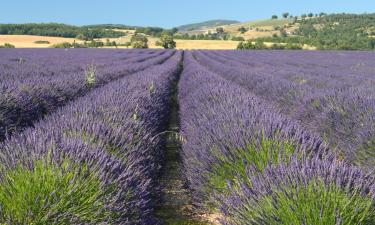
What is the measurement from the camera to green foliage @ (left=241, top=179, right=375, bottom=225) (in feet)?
6.67

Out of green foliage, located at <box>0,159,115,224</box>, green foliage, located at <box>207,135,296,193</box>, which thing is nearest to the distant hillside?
green foliage, located at <box>207,135,296,193</box>

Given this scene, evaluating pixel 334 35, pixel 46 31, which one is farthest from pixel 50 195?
pixel 46 31

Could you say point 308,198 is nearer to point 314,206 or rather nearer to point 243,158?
point 314,206

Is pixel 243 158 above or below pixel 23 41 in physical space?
above

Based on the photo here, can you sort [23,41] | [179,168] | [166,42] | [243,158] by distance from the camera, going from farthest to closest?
[166,42] → [23,41] → [179,168] → [243,158]

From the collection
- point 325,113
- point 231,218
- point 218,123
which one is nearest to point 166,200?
point 218,123

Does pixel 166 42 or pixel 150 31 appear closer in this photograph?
pixel 166 42

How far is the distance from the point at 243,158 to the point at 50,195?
1.61m

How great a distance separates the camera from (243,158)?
3248mm

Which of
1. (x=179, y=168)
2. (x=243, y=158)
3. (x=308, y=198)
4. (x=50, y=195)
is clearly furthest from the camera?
(x=179, y=168)

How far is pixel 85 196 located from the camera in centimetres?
217

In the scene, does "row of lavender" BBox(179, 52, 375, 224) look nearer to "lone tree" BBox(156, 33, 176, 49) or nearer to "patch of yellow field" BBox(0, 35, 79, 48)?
"patch of yellow field" BBox(0, 35, 79, 48)

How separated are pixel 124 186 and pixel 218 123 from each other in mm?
1693

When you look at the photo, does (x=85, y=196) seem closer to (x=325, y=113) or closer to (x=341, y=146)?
(x=341, y=146)
